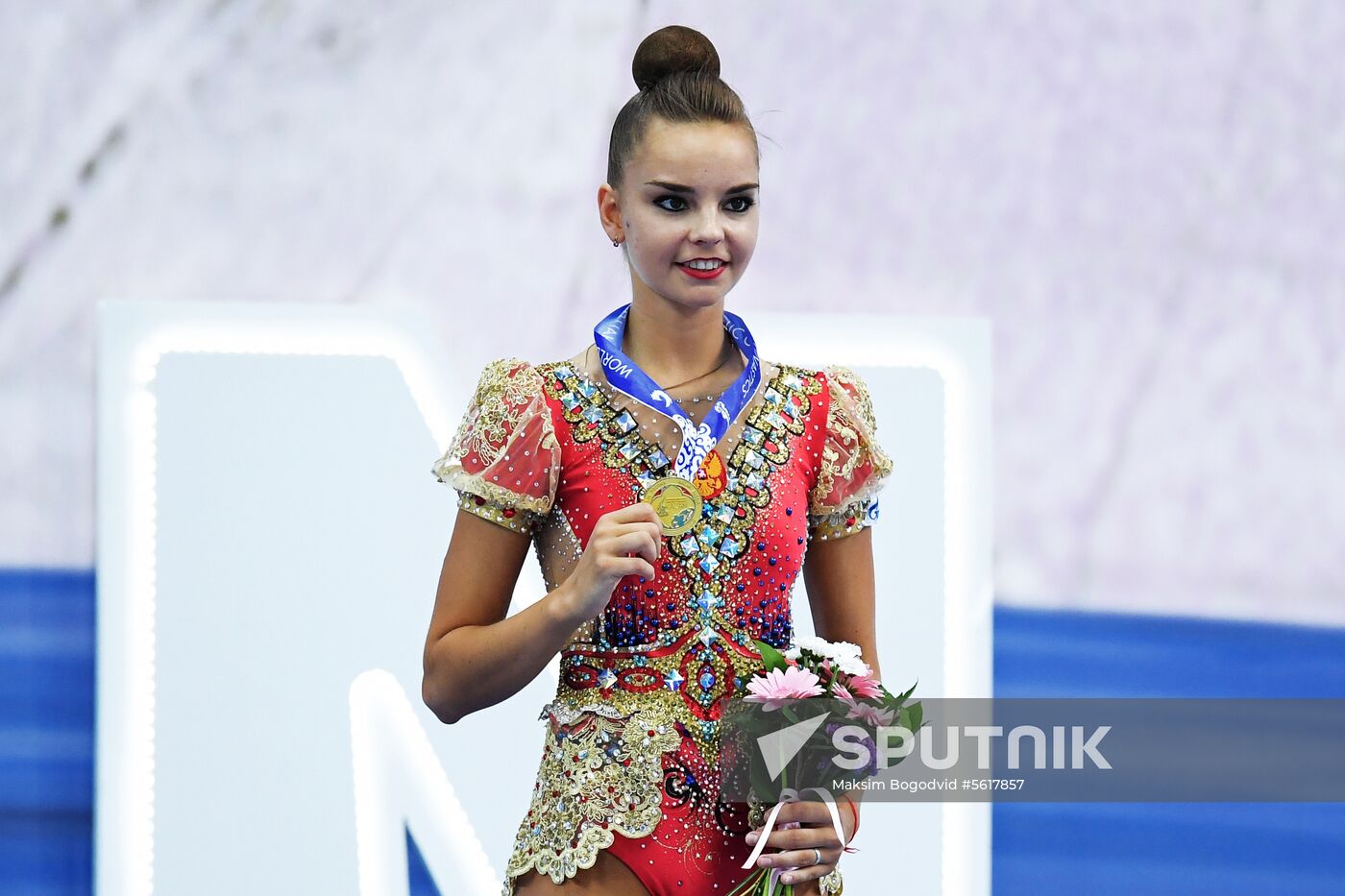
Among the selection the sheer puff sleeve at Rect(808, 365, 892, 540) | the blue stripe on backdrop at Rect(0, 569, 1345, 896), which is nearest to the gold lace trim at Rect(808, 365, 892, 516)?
the sheer puff sleeve at Rect(808, 365, 892, 540)

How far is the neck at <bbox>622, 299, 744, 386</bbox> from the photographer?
182 centimetres

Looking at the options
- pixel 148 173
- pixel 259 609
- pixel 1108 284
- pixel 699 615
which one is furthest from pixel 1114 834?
pixel 148 173

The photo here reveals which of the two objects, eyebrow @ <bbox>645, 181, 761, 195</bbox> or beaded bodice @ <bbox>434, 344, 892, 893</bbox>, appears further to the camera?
eyebrow @ <bbox>645, 181, 761, 195</bbox>

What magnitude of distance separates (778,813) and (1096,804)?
2.11m

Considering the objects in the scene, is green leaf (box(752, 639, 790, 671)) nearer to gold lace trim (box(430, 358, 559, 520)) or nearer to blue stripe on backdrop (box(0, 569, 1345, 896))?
gold lace trim (box(430, 358, 559, 520))

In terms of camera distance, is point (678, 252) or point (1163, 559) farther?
point (1163, 559)

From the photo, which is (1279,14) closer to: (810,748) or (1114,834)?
(1114,834)

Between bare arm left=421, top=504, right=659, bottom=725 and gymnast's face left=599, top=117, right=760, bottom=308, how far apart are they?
0.31 meters

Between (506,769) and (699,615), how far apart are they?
4.73 feet

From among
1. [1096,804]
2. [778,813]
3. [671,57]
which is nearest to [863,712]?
[778,813]

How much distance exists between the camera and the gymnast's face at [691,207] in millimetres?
1763

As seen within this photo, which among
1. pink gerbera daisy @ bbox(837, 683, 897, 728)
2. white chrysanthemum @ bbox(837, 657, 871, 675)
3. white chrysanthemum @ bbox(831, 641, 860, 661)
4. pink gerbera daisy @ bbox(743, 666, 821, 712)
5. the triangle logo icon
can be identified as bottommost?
the triangle logo icon

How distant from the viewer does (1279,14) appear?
3.55 m

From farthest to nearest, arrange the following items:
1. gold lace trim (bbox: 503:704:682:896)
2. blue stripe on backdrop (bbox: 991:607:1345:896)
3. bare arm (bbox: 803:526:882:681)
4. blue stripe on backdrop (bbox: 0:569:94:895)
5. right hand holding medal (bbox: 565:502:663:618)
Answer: blue stripe on backdrop (bbox: 991:607:1345:896) < blue stripe on backdrop (bbox: 0:569:94:895) < bare arm (bbox: 803:526:882:681) < gold lace trim (bbox: 503:704:682:896) < right hand holding medal (bbox: 565:502:663:618)
